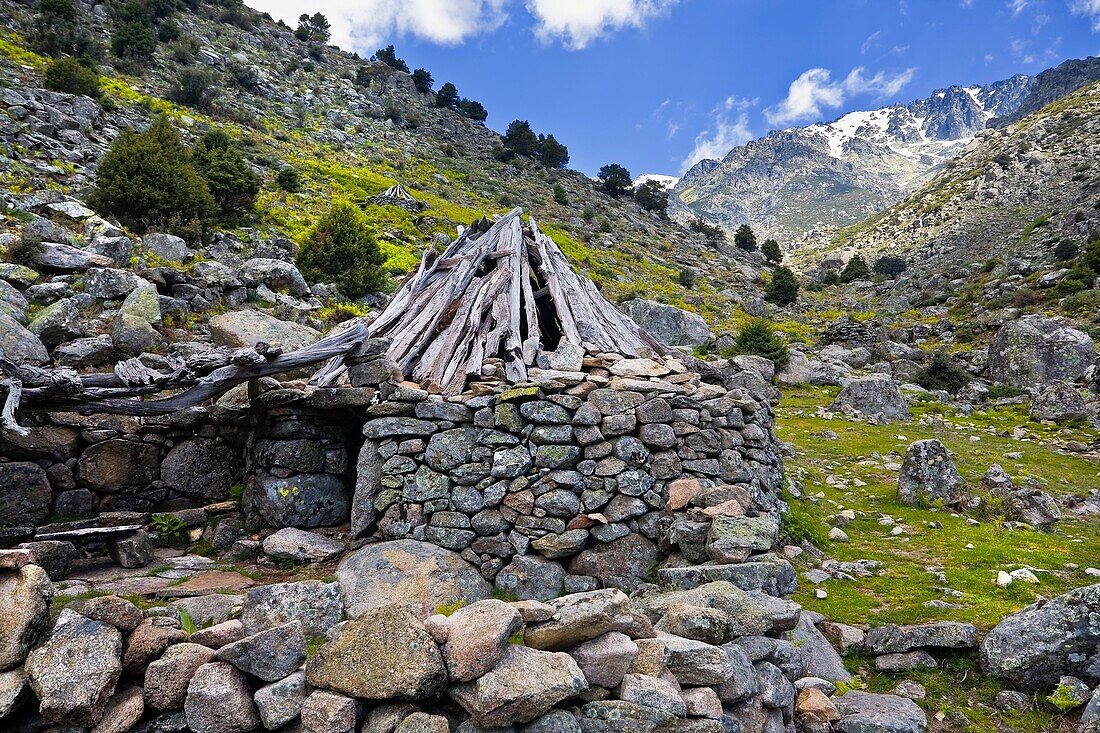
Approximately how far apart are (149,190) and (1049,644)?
2075 centimetres

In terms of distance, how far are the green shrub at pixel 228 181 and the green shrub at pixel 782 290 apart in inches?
1350

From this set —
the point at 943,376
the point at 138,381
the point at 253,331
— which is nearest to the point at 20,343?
the point at 253,331

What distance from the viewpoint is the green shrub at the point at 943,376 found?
2161 cm

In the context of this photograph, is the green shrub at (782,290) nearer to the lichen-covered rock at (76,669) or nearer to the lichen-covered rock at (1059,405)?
the lichen-covered rock at (1059,405)

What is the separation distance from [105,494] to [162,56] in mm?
45318

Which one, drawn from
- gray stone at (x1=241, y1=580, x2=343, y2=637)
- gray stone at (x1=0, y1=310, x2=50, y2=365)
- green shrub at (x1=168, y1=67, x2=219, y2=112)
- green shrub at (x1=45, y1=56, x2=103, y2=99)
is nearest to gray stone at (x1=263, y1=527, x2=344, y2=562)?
gray stone at (x1=241, y1=580, x2=343, y2=637)

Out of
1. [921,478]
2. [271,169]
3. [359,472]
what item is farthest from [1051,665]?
[271,169]

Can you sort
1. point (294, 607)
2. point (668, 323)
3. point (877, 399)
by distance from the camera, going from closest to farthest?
point (294, 607)
point (877, 399)
point (668, 323)

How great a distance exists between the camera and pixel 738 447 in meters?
8.23

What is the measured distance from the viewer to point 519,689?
303 centimetres

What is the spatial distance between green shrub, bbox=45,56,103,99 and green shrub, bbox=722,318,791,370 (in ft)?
100

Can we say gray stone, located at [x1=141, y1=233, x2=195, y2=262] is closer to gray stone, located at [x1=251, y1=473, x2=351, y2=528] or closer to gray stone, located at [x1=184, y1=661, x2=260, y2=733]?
gray stone, located at [x1=251, y1=473, x2=351, y2=528]

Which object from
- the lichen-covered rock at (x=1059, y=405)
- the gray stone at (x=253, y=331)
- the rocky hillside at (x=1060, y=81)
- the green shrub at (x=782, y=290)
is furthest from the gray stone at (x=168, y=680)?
the rocky hillside at (x=1060, y=81)

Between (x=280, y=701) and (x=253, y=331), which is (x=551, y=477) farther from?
(x=253, y=331)
